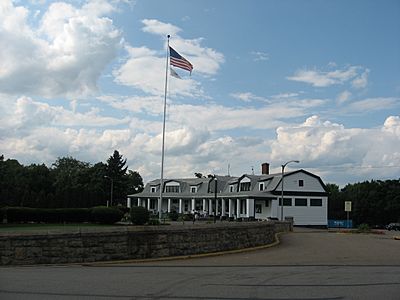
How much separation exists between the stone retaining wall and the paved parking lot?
798mm

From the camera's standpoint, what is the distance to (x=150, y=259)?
59.9ft

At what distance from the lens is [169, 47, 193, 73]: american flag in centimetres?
3903

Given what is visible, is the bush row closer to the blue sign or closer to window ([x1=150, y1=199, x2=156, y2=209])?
window ([x1=150, y1=199, x2=156, y2=209])

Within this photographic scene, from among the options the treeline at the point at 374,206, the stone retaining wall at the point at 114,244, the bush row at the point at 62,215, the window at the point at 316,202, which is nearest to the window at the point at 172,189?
the window at the point at 316,202

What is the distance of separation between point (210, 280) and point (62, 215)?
34.8 m

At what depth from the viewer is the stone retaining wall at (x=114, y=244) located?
645 inches

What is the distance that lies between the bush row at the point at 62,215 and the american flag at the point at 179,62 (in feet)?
42.6

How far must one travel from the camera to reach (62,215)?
45344mm

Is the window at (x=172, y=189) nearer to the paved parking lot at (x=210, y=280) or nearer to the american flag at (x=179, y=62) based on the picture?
the american flag at (x=179, y=62)

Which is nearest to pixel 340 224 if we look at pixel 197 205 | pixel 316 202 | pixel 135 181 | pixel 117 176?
pixel 316 202

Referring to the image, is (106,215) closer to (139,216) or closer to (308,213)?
(139,216)

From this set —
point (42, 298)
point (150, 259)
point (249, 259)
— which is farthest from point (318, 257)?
point (42, 298)

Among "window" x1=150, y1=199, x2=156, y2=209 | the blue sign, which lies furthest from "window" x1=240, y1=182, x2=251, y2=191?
"window" x1=150, y1=199, x2=156, y2=209

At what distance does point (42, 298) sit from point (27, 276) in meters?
3.61
